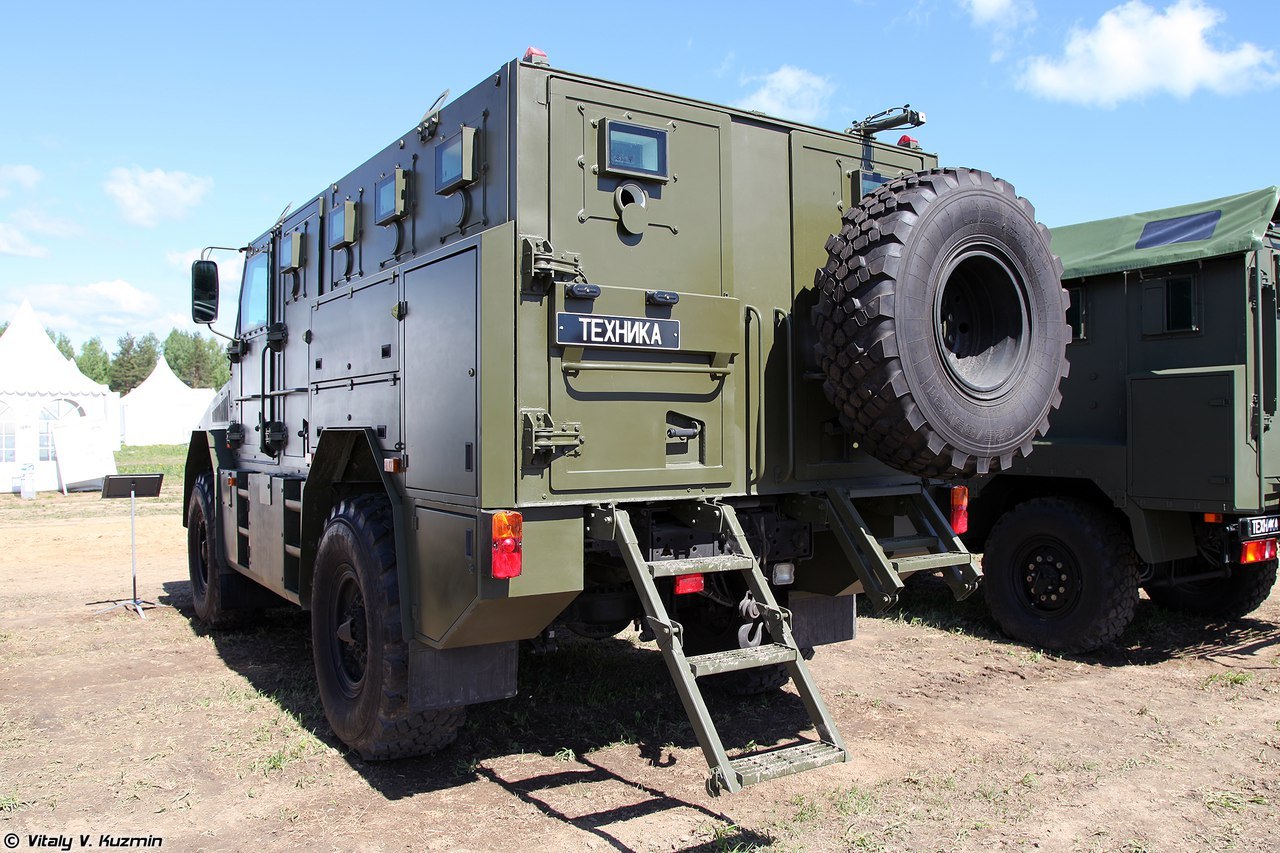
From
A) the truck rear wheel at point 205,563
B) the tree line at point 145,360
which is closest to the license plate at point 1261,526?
the truck rear wheel at point 205,563

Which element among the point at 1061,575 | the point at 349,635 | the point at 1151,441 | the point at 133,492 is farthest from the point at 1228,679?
the point at 133,492

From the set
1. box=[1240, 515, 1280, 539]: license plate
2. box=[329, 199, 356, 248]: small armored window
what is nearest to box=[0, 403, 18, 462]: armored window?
box=[329, 199, 356, 248]: small armored window

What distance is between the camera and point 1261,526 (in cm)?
661

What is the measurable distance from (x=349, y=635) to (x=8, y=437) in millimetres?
20587

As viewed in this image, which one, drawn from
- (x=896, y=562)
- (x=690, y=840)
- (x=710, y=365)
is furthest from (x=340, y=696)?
(x=896, y=562)

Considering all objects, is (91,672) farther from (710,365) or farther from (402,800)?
(710,365)

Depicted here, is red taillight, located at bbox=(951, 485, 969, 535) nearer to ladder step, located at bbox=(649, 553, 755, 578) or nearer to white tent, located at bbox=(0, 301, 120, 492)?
ladder step, located at bbox=(649, 553, 755, 578)

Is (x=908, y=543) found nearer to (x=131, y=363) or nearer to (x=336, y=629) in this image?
(x=336, y=629)

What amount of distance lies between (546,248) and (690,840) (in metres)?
2.49

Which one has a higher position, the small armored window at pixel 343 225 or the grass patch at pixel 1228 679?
the small armored window at pixel 343 225

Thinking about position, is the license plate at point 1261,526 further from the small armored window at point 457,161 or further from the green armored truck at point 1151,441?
the small armored window at point 457,161

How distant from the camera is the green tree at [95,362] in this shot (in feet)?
279

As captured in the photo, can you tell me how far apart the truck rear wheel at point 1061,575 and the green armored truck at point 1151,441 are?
10 millimetres

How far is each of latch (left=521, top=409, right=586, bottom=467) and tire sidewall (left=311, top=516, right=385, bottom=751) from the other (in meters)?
1.14
